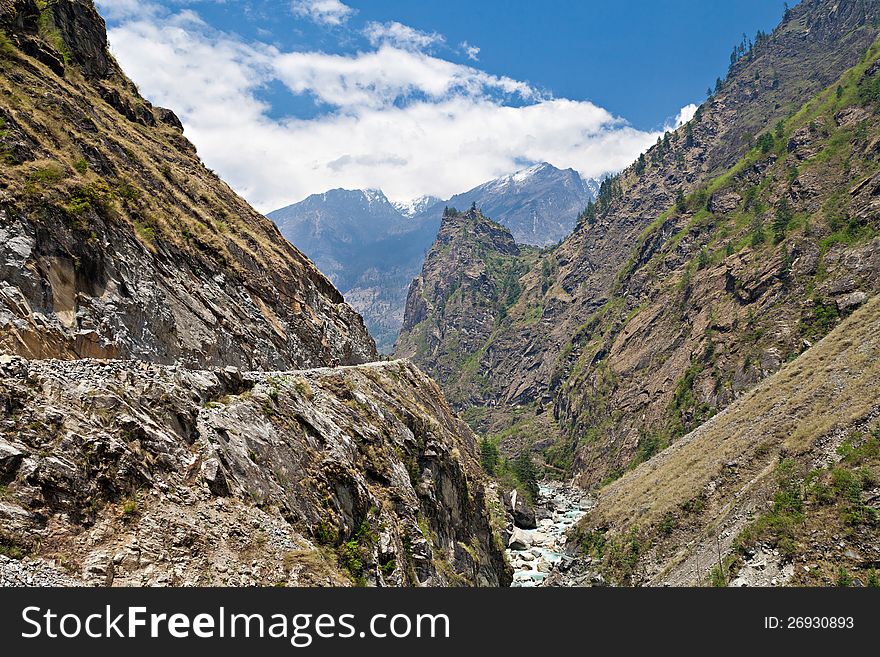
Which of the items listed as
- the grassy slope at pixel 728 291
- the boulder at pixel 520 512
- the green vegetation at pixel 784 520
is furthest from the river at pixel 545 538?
the green vegetation at pixel 784 520

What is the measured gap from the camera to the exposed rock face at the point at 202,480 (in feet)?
47.2

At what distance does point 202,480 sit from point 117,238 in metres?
19.9

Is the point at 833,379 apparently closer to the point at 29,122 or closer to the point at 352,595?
the point at 352,595

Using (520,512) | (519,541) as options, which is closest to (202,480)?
(519,541)

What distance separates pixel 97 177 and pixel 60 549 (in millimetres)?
27827

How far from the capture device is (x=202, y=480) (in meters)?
18.4

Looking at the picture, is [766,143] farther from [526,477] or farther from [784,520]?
[784,520]

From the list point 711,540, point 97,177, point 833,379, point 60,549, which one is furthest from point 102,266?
point 833,379

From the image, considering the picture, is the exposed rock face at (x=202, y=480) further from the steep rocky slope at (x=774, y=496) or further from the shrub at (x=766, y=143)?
the shrub at (x=766, y=143)

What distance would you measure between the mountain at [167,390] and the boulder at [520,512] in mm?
36804

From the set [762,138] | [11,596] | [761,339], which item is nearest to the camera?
[11,596]

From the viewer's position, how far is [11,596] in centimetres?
1144

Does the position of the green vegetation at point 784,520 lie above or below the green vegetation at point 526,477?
below

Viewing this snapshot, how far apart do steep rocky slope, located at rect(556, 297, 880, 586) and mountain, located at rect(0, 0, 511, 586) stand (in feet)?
56.0
